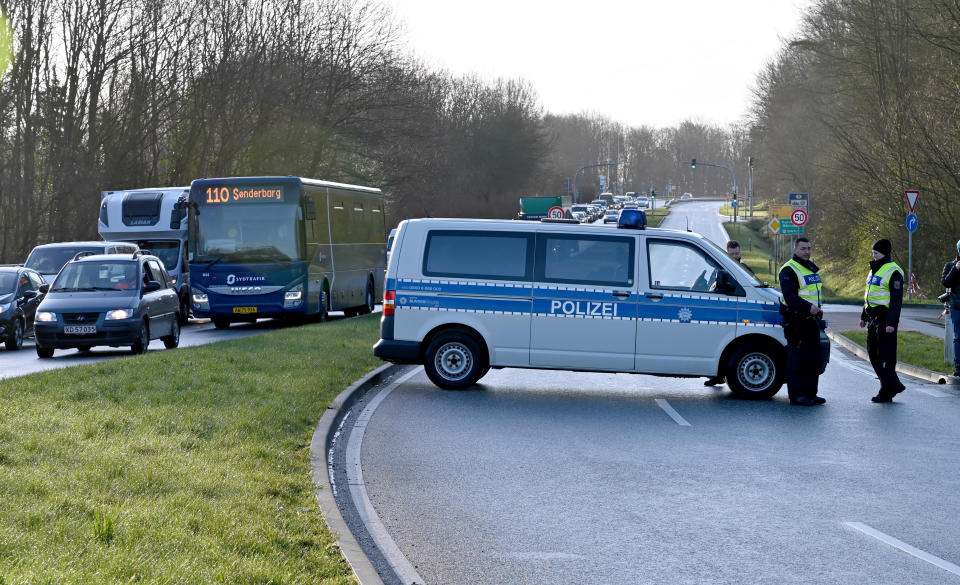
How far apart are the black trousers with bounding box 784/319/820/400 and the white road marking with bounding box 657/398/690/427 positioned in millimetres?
1426

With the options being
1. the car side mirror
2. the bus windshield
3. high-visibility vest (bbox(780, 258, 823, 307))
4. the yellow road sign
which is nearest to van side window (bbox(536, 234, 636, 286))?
the car side mirror

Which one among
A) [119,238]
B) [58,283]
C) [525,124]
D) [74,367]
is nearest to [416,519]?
[74,367]

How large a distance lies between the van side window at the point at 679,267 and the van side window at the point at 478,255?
1501 millimetres

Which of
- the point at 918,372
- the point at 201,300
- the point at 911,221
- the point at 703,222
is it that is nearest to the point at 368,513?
the point at 918,372

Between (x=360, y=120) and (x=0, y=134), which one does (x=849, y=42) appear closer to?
(x=360, y=120)

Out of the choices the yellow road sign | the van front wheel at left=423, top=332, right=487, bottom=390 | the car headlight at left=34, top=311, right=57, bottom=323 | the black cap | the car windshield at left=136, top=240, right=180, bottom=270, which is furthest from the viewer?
the yellow road sign

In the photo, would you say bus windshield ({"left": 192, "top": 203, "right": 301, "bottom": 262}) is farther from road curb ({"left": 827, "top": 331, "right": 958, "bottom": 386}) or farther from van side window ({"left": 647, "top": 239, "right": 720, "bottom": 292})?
van side window ({"left": 647, "top": 239, "right": 720, "bottom": 292})

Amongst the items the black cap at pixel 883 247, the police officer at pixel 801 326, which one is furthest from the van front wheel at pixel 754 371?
the black cap at pixel 883 247

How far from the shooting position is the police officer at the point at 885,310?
517 inches

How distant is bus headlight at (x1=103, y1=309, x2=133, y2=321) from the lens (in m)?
18.4

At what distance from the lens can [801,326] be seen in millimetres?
12781

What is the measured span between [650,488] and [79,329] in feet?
42.1

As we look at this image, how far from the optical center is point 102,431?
30.3ft

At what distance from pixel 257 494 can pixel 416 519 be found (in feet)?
3.40
